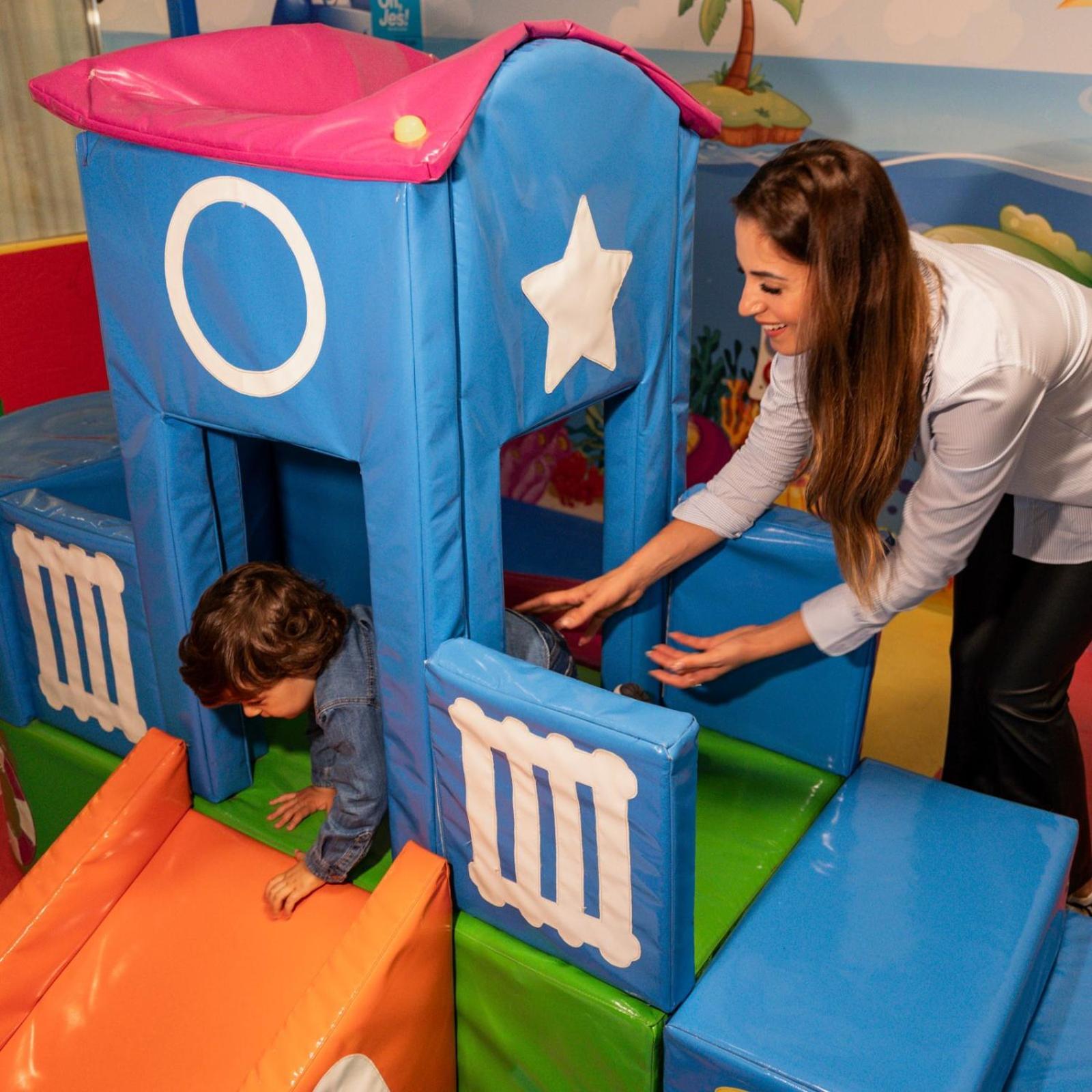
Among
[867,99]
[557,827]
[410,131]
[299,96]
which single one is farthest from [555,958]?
[867,99]

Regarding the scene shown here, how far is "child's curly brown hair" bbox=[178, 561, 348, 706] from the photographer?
1320 mm

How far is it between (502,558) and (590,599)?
0.74 feet

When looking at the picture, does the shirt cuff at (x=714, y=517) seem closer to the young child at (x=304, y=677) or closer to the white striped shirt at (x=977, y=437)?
the white striped shirt at (x=977, y=437)

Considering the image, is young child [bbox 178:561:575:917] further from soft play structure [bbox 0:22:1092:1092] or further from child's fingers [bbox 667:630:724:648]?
child's fingers [bbox 667:630:724:648]

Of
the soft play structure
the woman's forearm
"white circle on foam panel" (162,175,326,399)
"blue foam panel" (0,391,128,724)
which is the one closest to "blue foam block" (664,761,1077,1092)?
the soft play structure

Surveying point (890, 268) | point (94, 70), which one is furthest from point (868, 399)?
point (94, 70)

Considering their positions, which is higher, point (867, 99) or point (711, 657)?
point (867, 99)

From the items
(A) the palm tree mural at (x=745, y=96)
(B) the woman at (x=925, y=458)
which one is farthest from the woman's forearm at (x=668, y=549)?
(A) the palm tree mural at (x=745, y=96)

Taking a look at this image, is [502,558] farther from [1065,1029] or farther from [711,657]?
[1065,1029]

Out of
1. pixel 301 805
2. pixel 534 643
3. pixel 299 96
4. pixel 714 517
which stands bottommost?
pixel 301 805

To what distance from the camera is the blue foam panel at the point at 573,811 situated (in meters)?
1.10

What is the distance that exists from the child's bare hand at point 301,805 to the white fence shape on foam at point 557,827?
32cm

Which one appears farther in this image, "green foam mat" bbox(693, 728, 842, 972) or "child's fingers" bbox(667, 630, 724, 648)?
"child's fingers" bbox(667, 630, 724, 648)

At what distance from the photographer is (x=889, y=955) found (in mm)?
1236
